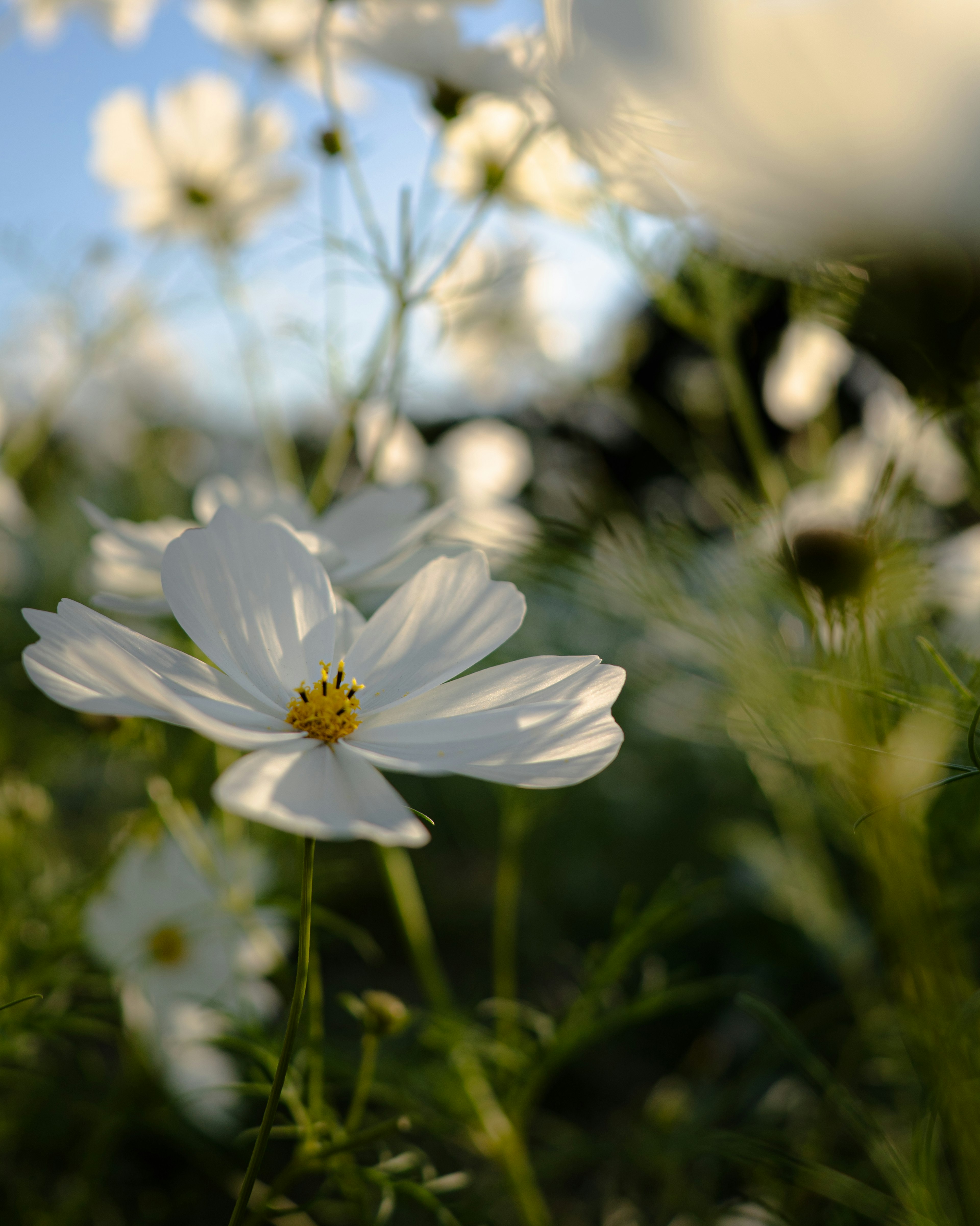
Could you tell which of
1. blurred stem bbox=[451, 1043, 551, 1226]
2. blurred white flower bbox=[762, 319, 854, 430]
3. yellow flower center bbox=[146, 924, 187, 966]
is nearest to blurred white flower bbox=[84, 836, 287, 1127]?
yellow flower center bbox=[146, 924, 187, 966]

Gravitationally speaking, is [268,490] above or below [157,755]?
above

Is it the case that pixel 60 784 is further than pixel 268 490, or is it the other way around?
pixel 60 784

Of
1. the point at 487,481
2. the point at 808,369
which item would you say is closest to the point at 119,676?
the point at 808,369

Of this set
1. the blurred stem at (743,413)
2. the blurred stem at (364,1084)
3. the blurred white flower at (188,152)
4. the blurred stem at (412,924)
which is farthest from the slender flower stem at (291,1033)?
the blurred white flower at (188,152)

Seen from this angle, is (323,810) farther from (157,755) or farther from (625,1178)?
(625,1178)

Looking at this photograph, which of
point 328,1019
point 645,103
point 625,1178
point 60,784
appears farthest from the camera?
point 60,784

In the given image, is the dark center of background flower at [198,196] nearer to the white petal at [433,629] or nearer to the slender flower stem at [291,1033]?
the white petal at [433,629]

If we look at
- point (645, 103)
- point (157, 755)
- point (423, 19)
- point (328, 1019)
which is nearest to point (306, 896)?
point (645, 103)

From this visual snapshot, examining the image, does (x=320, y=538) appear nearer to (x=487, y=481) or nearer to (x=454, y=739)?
(x=454, y=739)
